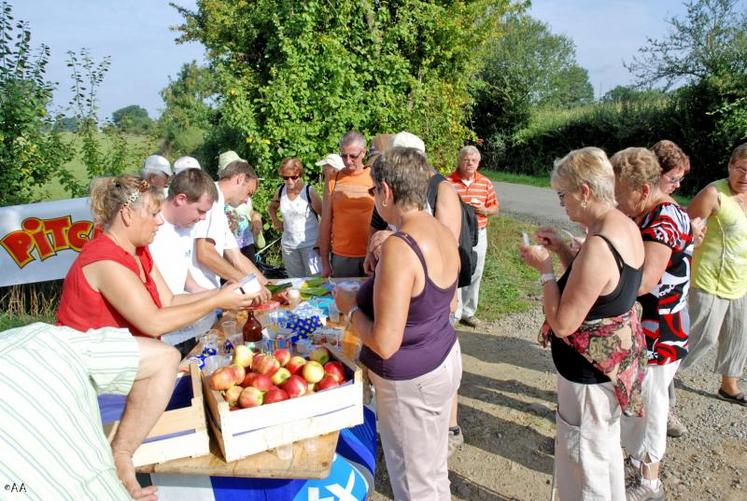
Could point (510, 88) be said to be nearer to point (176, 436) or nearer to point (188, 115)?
point (188, 115)

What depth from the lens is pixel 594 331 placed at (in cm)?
217

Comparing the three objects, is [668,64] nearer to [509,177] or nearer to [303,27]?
[509,177]

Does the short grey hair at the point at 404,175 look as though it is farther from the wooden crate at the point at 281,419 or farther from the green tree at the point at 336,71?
the green tree at the point at 336,71

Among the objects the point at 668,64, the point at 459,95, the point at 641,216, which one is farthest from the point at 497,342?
the point at 668,64

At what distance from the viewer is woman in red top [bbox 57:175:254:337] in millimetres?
1996

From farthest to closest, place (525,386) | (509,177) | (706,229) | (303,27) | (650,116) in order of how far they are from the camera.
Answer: (509,177)
(650,116)
(303,27)
(525,386)
(706,229)

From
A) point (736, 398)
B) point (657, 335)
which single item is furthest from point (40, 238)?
point (736, 398)

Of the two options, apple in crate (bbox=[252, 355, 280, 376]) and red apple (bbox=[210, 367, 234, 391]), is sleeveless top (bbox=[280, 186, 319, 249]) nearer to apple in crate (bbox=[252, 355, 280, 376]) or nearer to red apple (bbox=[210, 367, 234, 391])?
apple in crate (bbox=[252, 355, 280, 376])

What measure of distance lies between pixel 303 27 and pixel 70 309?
17.6ft

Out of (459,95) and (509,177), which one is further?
(509,177)

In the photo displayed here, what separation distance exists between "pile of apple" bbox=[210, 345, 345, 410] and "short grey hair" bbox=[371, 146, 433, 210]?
0.82 m

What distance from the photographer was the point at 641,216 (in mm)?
2592

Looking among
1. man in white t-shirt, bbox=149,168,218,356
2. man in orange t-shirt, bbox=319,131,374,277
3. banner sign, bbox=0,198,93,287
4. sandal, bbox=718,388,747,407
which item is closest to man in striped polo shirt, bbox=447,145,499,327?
man in orange t-shirt, bbox=319,131,374,277

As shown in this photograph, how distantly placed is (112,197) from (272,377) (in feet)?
3.53
